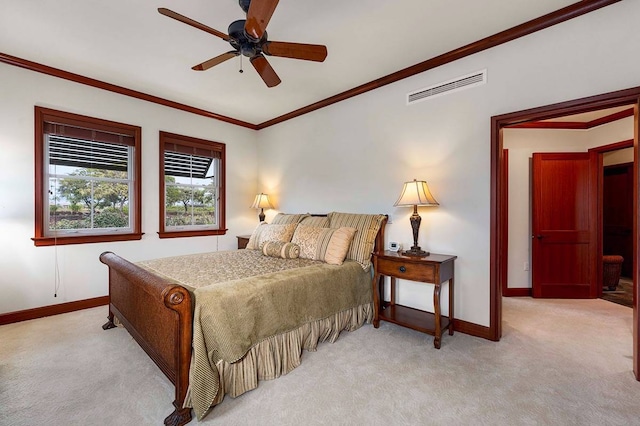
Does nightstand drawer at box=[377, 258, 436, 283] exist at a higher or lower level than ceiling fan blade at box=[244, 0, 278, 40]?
lower

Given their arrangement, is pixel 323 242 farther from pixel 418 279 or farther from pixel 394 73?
pixel 394 73

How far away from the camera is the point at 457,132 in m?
2.88

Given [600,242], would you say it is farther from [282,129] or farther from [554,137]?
[282,129]

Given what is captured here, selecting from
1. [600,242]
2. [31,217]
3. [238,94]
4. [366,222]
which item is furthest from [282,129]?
[600,242]

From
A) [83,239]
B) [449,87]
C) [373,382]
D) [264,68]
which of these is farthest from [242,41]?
[83,239]

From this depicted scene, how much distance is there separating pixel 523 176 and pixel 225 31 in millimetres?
4271

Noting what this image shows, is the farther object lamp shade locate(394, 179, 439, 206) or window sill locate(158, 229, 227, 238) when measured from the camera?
window sill locate(158, 229, 227, 238)

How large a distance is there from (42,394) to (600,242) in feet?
19.8

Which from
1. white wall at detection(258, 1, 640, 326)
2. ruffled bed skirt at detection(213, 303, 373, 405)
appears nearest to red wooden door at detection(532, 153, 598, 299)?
white wall at detection(258, 1, 640, 326)

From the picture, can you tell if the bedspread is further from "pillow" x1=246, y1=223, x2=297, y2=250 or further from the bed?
"pillow" x1=246, y1=223, x2=297, y2=250

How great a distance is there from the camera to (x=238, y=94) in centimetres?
387

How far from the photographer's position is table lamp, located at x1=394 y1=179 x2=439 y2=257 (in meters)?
2.81

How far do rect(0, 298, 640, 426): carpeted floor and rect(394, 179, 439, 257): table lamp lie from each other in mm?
815

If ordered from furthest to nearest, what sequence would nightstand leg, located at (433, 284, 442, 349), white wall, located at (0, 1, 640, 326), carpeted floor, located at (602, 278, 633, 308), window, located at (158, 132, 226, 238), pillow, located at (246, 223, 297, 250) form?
window, located at (158, 132, 226, 238) → carpeted floor, located at (602, 278, 633, 308) → pillow, located at (246, 223, 297, 250) → nightstand leg, located at (433, 284, 442, 349) → white wall, located at (0, 1, 640, 326)
